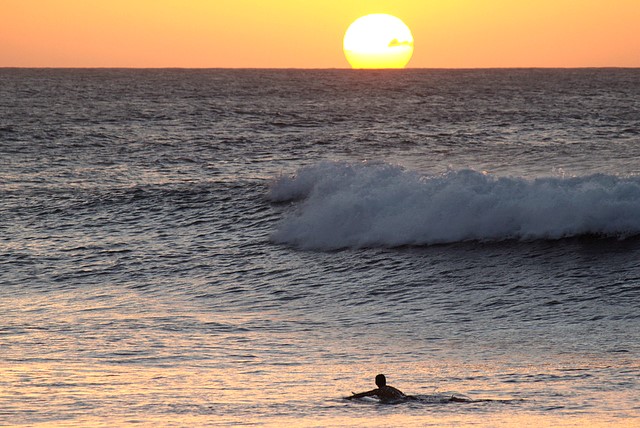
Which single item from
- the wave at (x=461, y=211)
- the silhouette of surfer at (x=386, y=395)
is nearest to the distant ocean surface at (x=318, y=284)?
the wave at (x=461, y=211)

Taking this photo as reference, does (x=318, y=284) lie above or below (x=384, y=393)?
below

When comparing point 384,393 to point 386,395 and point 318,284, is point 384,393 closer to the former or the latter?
point 386,395

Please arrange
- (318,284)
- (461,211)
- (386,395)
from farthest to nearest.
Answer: (461,211)
(318,284)
(386,395)

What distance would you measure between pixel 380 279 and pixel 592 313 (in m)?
4.68

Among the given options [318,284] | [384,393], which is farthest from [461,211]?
[384,393]

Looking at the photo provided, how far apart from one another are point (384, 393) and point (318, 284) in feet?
Result: 26.6

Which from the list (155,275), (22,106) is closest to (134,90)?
(22,106)

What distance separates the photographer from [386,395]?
1073 centimetres

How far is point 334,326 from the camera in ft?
50.3

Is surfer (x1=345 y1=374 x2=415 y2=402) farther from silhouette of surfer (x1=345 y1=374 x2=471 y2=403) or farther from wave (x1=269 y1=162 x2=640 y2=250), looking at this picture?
wave (x1=269 y1=162 x2=640 y2=250)

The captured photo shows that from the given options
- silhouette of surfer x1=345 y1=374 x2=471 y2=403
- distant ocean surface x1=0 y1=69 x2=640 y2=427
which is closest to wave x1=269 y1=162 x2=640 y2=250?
distant ocean surface x1=0 y1=69 x2=640 y2=427

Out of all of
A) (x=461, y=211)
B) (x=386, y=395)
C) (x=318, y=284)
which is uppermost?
(x=461, y=211)

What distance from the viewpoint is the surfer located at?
1072 cm

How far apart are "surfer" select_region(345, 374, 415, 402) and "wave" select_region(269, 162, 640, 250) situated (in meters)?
10.7
